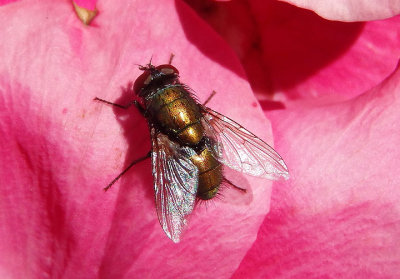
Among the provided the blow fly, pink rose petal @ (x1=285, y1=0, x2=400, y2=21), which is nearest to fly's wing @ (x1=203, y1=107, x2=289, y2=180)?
the blow fly

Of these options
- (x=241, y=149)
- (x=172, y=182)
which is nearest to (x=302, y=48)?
(x=241, y=149)

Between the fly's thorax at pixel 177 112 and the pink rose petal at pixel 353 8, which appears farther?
the fly's thorax at pixel 177 112

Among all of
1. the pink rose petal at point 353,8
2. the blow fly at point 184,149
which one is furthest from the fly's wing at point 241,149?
the pink rose petal at point 353,8

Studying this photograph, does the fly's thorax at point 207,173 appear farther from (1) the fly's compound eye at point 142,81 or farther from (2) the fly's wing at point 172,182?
(1) the fly's compound eye at point 142,81

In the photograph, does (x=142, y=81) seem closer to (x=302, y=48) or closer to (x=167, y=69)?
(x=167, y=69)

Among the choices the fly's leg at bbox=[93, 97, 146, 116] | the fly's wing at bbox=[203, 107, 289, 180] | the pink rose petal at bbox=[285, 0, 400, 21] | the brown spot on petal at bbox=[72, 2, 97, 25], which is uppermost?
the brown spot on petal at bbox=[72, 2, 97, 25]

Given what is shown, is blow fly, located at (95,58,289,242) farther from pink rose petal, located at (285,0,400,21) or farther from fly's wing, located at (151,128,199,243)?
pink rose petal, located at (285,0,400,21)
